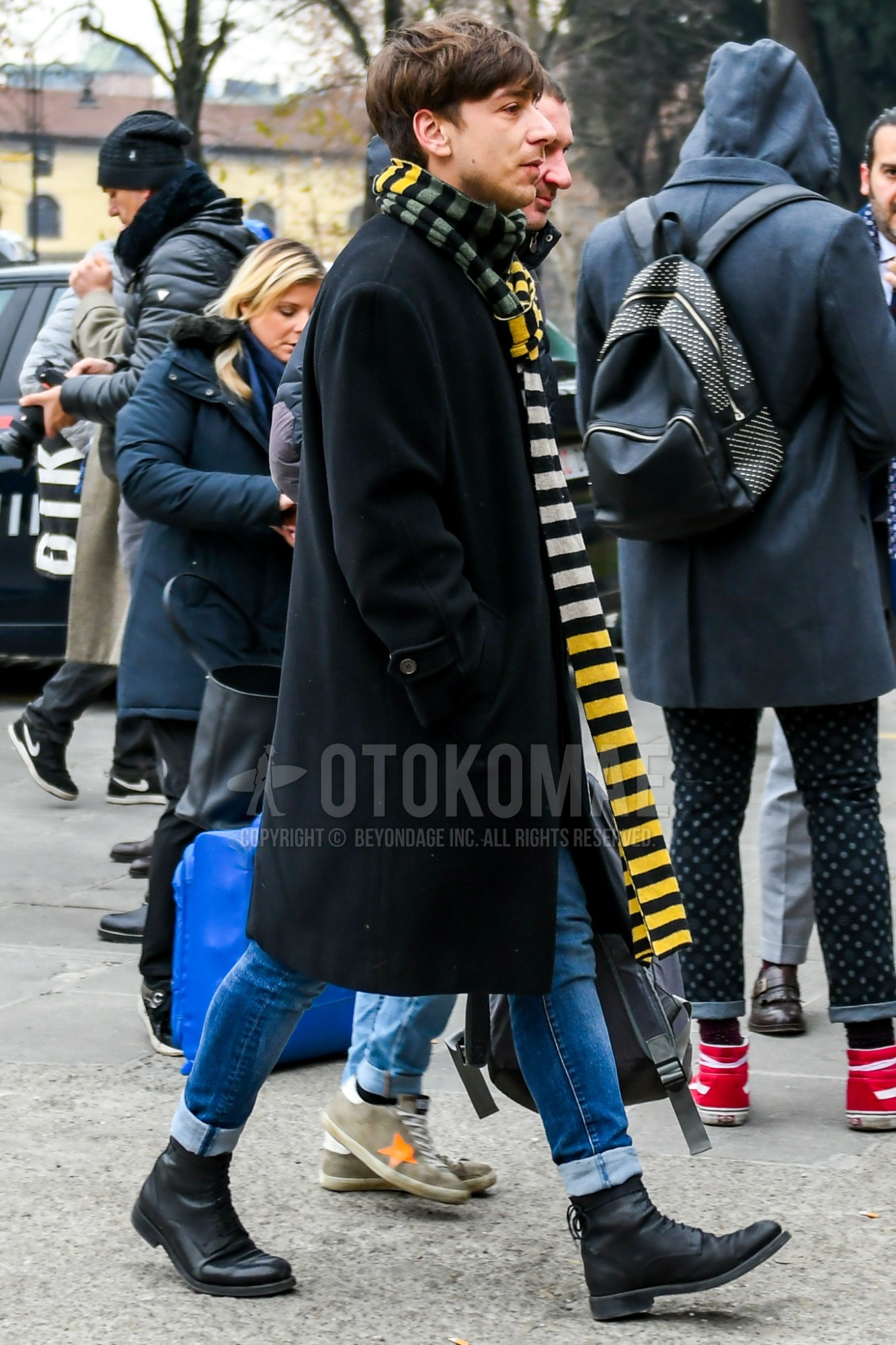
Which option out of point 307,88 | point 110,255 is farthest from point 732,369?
point 307,88

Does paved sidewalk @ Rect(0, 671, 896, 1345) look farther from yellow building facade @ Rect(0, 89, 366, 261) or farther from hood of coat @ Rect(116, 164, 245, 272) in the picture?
yellow building facade @ Rect(0, 89, 366, 261)

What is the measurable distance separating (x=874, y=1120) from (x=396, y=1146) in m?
0.95

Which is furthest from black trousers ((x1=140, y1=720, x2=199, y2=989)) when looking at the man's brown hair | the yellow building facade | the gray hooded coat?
the yellow building facade

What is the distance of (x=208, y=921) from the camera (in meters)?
3.92

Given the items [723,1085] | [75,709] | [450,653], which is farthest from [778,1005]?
[75,709]

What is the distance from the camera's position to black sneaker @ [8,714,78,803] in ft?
22.0

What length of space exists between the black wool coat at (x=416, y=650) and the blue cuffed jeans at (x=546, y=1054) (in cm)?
9

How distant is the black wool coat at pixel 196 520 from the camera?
425cm

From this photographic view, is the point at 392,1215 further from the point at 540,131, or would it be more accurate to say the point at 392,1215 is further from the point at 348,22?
the point at 348,22

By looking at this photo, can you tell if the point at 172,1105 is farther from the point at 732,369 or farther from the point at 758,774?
the point at 758,774

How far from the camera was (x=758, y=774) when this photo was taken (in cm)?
726

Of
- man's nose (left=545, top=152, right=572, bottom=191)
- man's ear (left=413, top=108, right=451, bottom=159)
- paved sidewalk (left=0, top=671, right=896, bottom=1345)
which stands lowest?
paved sidewalk (left=0, top=671, right=896, bottom=1345)

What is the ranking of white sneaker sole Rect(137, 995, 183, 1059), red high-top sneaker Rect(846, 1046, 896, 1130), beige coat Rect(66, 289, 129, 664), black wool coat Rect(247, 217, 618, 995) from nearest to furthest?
black wool coat Rect(247, 217, 618, 995)
red high-top sneaker Rect(846, 1046, 896, 1130)
white sneaker sole Rect(137, 995, 183, 1059)
beige coat Rect(66, 289, 129, 664)

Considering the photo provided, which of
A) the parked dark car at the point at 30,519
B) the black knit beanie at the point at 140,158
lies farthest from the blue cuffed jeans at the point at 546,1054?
the parked dark car at the point at 30,519
